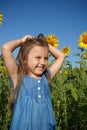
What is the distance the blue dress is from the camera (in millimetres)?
2523

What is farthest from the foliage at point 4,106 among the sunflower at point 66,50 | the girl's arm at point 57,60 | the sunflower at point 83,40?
the sunflower at point 66,50

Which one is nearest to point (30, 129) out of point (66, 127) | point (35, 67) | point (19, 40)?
point (35, 67)

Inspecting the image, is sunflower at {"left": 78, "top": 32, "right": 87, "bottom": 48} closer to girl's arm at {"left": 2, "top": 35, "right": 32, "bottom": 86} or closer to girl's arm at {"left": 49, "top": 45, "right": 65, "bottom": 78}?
girl's arm at {"left": 49, "top": 45, "right": 65, "bottom": 78}

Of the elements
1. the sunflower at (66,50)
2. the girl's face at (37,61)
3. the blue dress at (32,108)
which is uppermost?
the sunflower at (66,50)

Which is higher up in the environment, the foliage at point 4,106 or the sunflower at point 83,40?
the sunflower at point 83,40

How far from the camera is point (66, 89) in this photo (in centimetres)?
404

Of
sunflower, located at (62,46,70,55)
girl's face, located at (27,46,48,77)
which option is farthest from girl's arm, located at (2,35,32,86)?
sunflower, located at (62,46,70,55)

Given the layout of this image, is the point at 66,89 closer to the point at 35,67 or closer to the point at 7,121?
the point at 7,121

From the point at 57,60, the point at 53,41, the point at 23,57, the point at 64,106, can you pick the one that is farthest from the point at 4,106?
the point at 53,41

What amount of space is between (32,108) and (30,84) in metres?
0.19

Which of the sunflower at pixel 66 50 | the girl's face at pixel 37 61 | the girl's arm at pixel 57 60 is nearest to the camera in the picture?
the girl's face at pixel 37 61

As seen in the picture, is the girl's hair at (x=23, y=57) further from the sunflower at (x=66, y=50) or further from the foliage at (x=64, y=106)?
the sunflower at (x=66, y=50)

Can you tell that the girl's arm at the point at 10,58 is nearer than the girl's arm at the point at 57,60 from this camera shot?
Yes

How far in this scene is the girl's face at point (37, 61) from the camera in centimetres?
263
